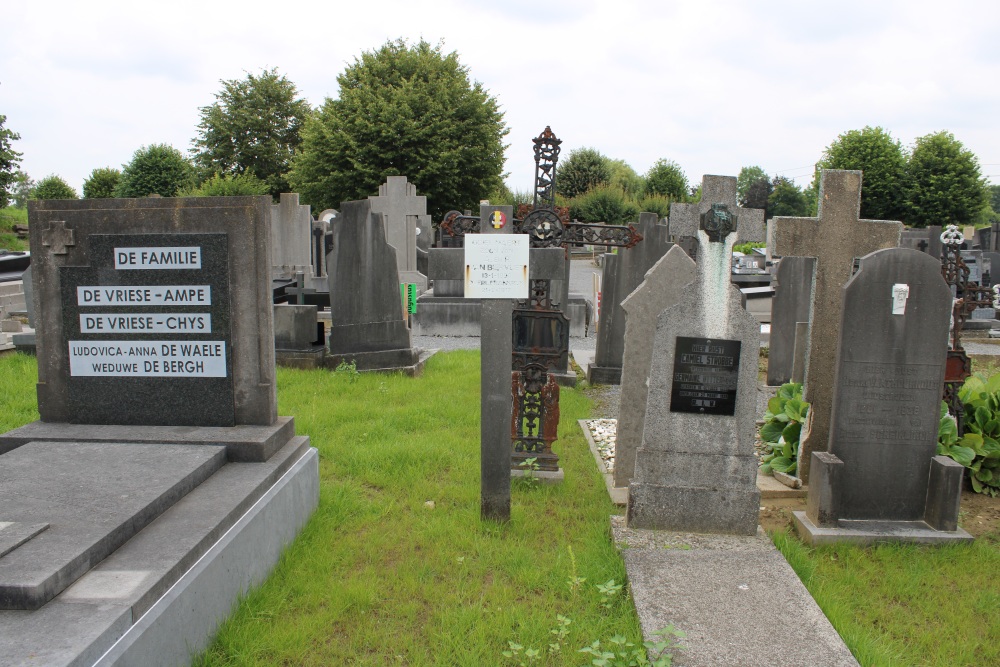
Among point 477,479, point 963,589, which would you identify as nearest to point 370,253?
point 477,479

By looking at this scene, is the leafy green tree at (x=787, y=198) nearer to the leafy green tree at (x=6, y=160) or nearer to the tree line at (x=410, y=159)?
the tree line at (x=410, y=159)

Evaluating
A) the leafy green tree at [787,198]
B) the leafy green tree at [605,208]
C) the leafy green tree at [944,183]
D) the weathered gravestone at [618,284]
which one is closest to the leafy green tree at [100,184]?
the leafy green tree at [605,208]

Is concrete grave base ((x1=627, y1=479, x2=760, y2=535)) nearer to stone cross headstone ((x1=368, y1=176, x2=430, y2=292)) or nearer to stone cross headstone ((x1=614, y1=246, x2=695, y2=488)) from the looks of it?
stone cross headstone ((x1=614, y1=246, x2=695, y2=488))

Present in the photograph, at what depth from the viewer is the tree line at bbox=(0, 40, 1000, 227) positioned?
2684 centimetres

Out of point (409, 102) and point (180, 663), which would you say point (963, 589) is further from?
point (409, 102)

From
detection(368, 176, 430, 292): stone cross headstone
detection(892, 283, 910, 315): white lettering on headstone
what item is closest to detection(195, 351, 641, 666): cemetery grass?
detection(892, 283, 910, 315): white lettering on headstone

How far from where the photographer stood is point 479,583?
349 centimetres

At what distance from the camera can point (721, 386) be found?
388cm

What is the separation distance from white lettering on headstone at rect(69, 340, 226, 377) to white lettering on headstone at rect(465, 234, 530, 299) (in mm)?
1569

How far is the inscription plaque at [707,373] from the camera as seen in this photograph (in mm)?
3859

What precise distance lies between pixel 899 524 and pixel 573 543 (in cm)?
210

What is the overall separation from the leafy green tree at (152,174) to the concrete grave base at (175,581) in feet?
110

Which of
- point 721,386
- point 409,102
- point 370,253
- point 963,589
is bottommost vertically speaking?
point 963,589

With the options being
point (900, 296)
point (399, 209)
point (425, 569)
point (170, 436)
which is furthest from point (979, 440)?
point (399, 209)
